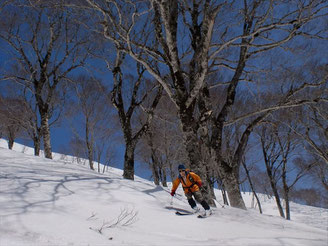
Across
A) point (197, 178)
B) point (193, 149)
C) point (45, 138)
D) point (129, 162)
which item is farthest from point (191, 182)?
point (45, 138)

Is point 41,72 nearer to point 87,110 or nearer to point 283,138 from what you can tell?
point 87,110

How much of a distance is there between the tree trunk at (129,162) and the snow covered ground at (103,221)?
320 centimetres

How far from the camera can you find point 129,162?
7520 millimetres

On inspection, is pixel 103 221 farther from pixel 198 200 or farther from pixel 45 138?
pixel 45 138

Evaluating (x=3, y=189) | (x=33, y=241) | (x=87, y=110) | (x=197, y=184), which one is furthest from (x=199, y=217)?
(x=87, y=110)

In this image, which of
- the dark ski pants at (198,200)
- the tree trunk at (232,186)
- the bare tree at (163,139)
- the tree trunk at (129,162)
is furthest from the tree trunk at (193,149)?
the bare tree at (163,139)

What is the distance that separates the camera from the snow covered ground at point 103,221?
218 cm

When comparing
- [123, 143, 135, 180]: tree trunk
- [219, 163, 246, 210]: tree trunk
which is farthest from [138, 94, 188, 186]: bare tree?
[219, 163, 246, 210]: tree trunk

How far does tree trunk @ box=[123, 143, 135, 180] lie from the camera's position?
24.4 ft

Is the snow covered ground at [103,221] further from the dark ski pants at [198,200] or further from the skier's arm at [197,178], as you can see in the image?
the skier's arm at [197,178]

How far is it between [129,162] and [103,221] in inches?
188

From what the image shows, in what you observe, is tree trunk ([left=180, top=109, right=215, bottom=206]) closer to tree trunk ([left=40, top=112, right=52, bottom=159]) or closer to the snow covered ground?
the snow covered ground

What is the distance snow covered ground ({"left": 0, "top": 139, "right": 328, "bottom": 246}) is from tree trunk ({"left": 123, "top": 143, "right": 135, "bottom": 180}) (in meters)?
3.20

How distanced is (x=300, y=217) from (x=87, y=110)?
16657 millimetres
